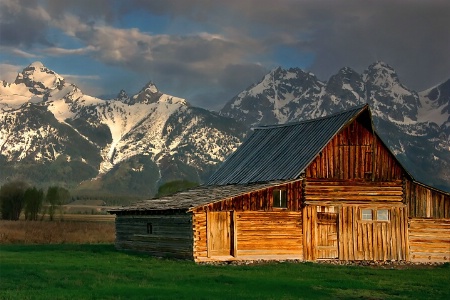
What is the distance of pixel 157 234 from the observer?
48.1 metres

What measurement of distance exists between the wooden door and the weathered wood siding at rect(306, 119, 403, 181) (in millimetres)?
2435

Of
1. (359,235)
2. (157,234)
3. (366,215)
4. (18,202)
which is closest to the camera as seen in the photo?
(157,234)

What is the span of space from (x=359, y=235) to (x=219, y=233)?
9.12m

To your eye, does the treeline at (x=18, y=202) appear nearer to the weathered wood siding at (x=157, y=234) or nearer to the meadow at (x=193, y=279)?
the weathered wood siding at (x=157, y=234)

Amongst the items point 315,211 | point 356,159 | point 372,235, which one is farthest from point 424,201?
point 315,211

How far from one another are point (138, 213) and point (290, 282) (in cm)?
1888

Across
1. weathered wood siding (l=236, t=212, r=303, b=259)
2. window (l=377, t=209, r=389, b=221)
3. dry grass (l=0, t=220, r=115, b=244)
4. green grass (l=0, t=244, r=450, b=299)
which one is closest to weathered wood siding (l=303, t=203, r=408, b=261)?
window (l=377, t=209, r=389, b=221)

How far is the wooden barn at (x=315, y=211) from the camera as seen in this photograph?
148ft

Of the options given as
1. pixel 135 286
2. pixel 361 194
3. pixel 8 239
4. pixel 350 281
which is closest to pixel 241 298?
pixel 135 286

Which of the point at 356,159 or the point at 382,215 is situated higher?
the point at 356,159

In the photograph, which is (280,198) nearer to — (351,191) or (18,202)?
(351,191)

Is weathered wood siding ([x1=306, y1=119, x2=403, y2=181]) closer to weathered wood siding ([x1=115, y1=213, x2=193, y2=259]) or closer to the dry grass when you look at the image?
weathered wood siding ([x1=115, y1=213, x2=193, y2=259])

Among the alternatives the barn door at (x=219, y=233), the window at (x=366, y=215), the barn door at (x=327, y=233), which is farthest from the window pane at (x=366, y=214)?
the barn door at (x=219, y=233)

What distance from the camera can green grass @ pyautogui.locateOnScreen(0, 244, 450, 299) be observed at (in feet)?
95.9
